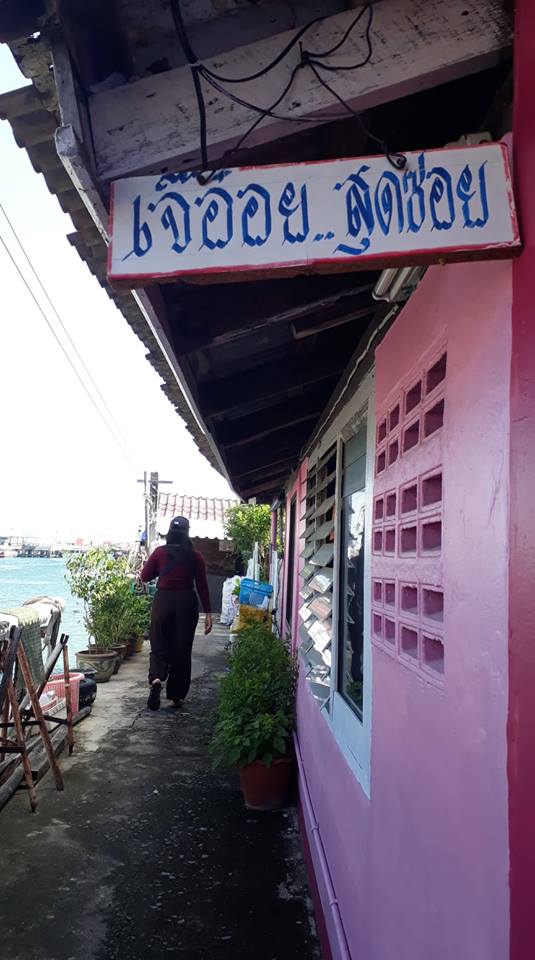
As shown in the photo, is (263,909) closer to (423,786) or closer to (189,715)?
(423,786)

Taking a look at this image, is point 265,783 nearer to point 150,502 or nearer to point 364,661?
point 364,661

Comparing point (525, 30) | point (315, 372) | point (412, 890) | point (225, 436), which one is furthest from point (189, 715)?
point (525, 30)

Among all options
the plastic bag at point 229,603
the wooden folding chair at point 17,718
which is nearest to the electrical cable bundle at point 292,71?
the wooden folding chair at point 17,718

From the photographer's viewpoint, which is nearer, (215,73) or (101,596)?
(215,73)

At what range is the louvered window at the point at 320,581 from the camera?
3701mm

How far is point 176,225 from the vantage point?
4.58 feet

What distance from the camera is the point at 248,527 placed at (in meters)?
18.0

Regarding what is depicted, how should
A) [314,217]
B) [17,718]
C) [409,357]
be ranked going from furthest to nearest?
[17,718] → [409,357] → [314,217]

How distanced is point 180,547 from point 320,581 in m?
3.11

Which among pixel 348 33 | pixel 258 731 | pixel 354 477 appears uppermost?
pixel 348 33

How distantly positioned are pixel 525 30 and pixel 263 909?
364cm

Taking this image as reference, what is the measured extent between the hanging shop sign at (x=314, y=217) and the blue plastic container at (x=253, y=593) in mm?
9491

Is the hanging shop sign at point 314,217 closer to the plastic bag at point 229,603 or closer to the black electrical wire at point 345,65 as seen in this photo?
the black electrical wire at point 345,65

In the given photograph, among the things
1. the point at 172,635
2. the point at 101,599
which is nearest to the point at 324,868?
the point at 172,635
